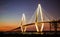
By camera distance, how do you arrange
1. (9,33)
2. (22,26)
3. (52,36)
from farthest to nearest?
(22,26) < (9,33) < (52,36)

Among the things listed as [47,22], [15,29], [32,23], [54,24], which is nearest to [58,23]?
[54,24]

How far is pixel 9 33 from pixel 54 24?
3343 millimetres

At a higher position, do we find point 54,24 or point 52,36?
point 54,24

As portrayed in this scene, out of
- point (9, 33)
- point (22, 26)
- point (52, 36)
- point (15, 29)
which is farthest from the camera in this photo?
point (22, 26)

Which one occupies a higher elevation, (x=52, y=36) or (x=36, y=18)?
(x=36, y=18)

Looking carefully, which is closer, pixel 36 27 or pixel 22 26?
pixel 36 27

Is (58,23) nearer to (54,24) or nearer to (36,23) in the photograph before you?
(54,24)

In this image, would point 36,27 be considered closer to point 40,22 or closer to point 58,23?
point 40,22

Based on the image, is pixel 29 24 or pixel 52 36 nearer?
pixel 52 36

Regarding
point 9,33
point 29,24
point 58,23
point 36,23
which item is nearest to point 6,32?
point 9,33

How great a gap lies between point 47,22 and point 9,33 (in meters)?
2.54

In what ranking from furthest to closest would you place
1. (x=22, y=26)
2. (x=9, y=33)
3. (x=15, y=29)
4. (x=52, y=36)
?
(x=22, y=26)
(x=9, y=33)
(x=15, y=29)
(x=52, y=36)

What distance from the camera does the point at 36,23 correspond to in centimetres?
1145

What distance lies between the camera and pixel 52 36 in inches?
341
